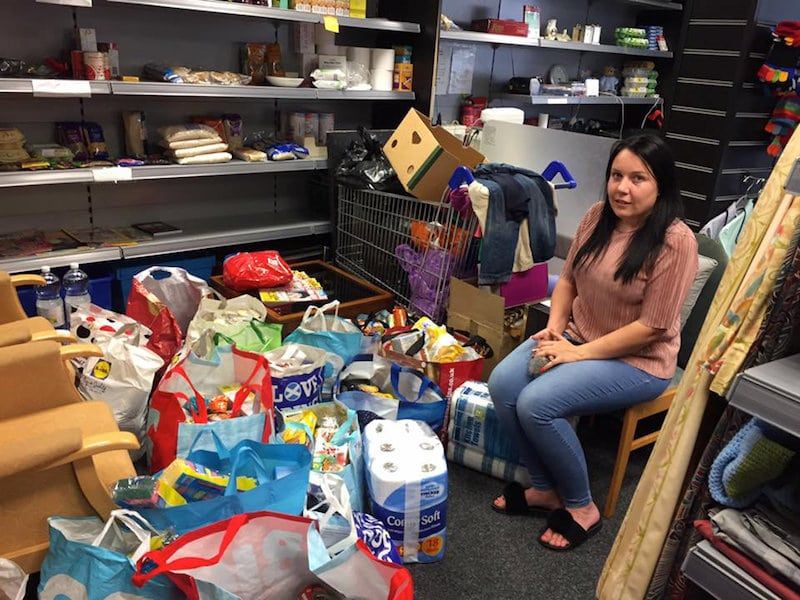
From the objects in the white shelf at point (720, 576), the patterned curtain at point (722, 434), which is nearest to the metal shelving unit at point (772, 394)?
the patterned curtain at point (722, 434)

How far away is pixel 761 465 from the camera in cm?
106

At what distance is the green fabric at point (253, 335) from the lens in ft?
8.46

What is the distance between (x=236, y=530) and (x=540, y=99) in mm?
4009

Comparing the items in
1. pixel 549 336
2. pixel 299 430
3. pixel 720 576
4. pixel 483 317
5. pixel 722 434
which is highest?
pixel 722 434

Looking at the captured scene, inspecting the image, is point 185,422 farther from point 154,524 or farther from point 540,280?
point 540,280

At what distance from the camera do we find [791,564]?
99 cm

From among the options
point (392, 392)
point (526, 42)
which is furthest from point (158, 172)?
point (526, 42)

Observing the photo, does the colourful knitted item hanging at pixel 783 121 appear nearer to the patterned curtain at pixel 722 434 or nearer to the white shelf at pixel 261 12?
the white shelf at pixel 261 12

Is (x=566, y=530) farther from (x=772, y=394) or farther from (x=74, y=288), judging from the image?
(x=74, y=288)

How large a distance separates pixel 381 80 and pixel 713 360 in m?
3.01

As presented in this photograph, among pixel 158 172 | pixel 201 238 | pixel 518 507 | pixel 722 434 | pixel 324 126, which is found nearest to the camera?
pixel 722 434

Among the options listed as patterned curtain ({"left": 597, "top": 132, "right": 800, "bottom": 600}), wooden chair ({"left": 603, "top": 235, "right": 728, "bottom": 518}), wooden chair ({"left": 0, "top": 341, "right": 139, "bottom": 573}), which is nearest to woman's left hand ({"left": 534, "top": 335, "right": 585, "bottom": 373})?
wooden chair ({"left": 603, "top": 235, "right": 728, "bottom": 518})

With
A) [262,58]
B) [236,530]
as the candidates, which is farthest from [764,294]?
[262,58]

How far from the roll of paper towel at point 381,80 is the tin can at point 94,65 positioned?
148cm
